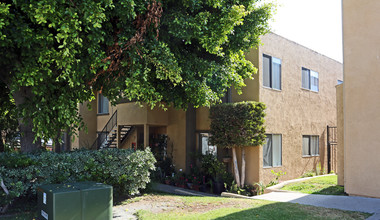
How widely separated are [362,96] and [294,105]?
222 inches

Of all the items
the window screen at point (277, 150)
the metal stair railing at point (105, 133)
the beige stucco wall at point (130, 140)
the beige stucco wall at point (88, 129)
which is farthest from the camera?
the beige stucco wall at point (88, 129)

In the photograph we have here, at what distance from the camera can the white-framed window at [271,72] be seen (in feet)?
45.6

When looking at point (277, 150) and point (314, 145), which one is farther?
point (314, 145)

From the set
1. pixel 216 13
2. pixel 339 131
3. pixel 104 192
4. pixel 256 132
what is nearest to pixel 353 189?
pixel 339 131

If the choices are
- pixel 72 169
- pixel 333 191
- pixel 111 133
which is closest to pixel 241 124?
pixel 333 191

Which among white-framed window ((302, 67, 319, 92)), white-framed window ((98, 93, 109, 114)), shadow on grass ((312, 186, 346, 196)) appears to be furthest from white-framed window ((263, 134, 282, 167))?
white-framed window ((98, 93, 109, 114))

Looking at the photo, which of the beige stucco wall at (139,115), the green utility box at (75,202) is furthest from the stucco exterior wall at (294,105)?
the green utility box at (75,202)

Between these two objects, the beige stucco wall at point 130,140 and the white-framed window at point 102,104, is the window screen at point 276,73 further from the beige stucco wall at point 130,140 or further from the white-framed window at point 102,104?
the white-framed window at point 102,104

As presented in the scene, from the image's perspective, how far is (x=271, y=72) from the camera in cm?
1410

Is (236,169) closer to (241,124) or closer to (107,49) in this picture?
(241,124)

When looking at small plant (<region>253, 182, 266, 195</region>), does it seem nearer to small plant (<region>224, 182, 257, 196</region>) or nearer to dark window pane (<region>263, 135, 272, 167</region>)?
small plant (<region>224, 182, 257, 196</region>)

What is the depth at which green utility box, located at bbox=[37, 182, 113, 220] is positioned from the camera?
17.0 feet

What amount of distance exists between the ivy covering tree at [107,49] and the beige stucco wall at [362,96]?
2.73 metres

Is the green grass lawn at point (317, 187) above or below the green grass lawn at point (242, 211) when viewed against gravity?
below
